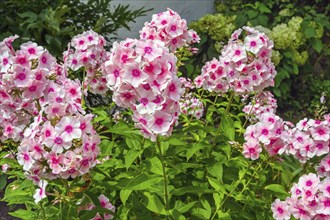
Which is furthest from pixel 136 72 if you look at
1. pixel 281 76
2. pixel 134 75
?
pixel 281 76

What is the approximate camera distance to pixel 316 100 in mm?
5402

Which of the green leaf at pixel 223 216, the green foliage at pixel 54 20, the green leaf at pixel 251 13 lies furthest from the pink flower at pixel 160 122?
the green leaf at pixel 251 13

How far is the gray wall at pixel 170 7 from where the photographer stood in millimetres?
4887

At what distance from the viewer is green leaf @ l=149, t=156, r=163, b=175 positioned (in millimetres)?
1920

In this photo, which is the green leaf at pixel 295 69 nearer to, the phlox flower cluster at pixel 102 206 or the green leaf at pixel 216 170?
the green leaf at pixel 216 170

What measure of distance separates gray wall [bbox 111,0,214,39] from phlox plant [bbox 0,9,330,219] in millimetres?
2436

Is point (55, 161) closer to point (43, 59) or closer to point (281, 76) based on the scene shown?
point (43, 59)

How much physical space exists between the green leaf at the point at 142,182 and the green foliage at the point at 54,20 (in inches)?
72.4

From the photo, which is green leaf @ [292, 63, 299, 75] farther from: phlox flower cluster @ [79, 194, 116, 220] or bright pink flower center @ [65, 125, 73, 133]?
bright pink flower center @ [65, 125, 73, 133]

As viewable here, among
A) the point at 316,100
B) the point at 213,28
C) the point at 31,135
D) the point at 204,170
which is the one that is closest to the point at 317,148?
the point at 204,170

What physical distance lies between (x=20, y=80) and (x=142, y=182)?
52 centimetres

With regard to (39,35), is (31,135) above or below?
above

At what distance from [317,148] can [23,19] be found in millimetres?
2511

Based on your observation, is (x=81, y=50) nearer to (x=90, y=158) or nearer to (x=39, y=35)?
(x=90, y=158)
